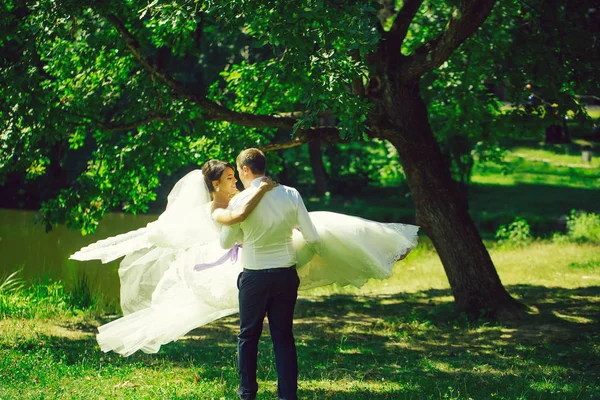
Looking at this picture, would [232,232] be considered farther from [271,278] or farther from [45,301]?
[45,301]

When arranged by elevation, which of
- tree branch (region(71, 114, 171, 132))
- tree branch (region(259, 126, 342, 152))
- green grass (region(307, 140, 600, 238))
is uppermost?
tree branch (region(71, 114, 171, 132))

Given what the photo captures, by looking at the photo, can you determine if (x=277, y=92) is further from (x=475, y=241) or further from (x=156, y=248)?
(x=156, y=248)

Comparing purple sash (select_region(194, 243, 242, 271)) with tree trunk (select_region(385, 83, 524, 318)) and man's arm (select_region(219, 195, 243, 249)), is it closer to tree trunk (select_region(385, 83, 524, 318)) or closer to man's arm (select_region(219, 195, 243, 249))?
man's arm (select_region(219, 195, 243, 249))

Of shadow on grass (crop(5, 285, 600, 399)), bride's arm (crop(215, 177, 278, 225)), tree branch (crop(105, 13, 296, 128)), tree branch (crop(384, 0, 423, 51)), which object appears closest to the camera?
bride's arm (crop(215, 177, 278, 225))

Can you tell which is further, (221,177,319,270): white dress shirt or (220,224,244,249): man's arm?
(220,224,244,249): man's arm

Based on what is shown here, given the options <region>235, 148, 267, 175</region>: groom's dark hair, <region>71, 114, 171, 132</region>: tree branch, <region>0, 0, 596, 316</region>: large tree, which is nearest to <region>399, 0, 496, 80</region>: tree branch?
<region>0, 0, 596, 316</region>: large tree

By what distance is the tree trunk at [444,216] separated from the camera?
33.6 feet

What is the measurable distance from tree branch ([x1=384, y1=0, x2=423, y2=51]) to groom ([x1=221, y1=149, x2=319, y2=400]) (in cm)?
549

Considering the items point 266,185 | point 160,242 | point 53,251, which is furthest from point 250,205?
point 53,251

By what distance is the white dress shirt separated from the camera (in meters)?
5.54

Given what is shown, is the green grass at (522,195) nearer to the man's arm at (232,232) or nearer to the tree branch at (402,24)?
the tree branch at (402,24)

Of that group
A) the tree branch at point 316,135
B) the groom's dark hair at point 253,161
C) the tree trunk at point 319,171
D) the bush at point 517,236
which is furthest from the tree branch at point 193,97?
the tree trunk at point 319,171

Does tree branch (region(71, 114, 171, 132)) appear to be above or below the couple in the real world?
above

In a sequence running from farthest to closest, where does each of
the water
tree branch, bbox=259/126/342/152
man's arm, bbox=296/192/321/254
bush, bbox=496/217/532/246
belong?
bush, bbox=496/217/532/246 → the water → tree branch, bbox=259/126/342/152 → man's arm, bbox=296/192/321/254
